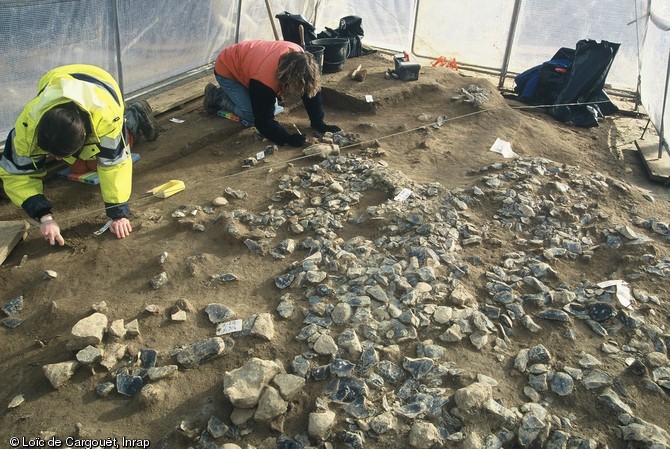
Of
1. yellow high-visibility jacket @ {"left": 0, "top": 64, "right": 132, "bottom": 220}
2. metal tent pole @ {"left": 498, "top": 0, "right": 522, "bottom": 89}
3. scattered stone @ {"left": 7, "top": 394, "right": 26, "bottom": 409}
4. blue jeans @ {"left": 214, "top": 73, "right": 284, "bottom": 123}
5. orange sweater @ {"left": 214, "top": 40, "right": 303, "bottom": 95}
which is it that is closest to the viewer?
scattered stone @ {"left": 7, "top": 394, "right": 26, "bottom": 409}

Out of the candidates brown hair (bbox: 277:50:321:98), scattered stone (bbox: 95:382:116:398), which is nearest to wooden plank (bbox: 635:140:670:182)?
brown hair (bbox: 277:50:321:98)

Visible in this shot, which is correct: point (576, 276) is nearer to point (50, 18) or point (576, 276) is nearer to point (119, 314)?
point (119, 314)

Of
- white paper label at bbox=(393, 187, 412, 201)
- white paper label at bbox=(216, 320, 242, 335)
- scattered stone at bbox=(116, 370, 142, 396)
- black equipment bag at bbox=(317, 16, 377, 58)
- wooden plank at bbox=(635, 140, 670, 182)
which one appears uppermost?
black equipment bag at bbox=(317, 16, 377, 58)

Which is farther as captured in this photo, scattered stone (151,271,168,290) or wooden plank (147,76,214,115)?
wooden plank (147,76,214,115)

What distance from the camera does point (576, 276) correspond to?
Result: 11.5ft

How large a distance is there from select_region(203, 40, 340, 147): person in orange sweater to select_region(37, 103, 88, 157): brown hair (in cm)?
202

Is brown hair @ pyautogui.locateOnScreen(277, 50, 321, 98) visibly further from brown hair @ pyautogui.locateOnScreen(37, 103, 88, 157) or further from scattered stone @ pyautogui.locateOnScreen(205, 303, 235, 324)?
scattered stone @ pyautogui.locateOnScreen(205, 303, 235, 324)

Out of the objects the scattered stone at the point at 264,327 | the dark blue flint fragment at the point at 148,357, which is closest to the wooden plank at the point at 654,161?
the scattered stone at the point at 264,327

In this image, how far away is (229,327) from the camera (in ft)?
9.43

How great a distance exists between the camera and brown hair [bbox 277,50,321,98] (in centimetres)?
448

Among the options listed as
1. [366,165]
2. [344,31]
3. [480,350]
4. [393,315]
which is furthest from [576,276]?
[344,31]

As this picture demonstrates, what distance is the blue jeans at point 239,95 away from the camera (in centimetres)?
544

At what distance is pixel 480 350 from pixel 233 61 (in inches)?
153

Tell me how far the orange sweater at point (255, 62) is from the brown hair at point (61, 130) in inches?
80.6
